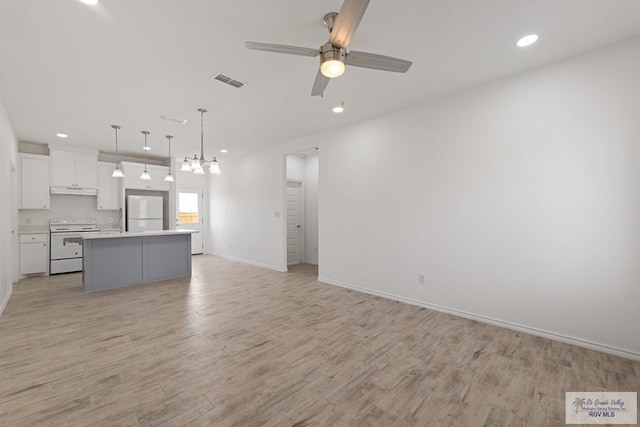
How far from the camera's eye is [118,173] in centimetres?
501

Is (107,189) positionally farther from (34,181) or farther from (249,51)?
(249,51)

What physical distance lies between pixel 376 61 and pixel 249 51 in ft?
4.23

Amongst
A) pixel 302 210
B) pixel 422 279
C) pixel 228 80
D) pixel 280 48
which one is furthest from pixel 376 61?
pixel 302 210

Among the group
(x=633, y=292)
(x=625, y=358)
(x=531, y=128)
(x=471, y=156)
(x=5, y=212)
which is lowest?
(x=625, y=358)

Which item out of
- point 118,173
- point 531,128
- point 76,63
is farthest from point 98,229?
point 531,128

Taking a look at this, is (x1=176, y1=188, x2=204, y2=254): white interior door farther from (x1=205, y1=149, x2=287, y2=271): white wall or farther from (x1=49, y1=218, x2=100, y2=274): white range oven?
(x1=49, y1=218, x2=100, y2=274): white range oven

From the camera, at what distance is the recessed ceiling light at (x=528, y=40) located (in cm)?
237

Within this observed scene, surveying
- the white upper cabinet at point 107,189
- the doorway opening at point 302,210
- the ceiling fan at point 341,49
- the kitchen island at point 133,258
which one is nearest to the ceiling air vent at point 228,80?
the ceiling fan at point 341,49

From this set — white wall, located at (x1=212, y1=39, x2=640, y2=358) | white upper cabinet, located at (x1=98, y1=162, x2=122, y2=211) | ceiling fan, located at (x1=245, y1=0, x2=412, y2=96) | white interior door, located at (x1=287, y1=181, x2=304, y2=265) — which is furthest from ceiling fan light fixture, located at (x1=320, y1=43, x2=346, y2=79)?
white upper cabinet, located at (x1=98, y1=162, x2=122, y2=211)

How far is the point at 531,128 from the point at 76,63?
4835mm

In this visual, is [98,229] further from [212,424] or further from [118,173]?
[212,424]

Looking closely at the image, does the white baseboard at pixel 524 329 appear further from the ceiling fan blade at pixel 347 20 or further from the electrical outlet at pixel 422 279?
the ceiling fan blade at pixel 347 20

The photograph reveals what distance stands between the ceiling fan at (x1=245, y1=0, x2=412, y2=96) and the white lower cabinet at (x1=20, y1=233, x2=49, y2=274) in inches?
263

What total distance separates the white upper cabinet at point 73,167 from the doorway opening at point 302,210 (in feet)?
15.1
